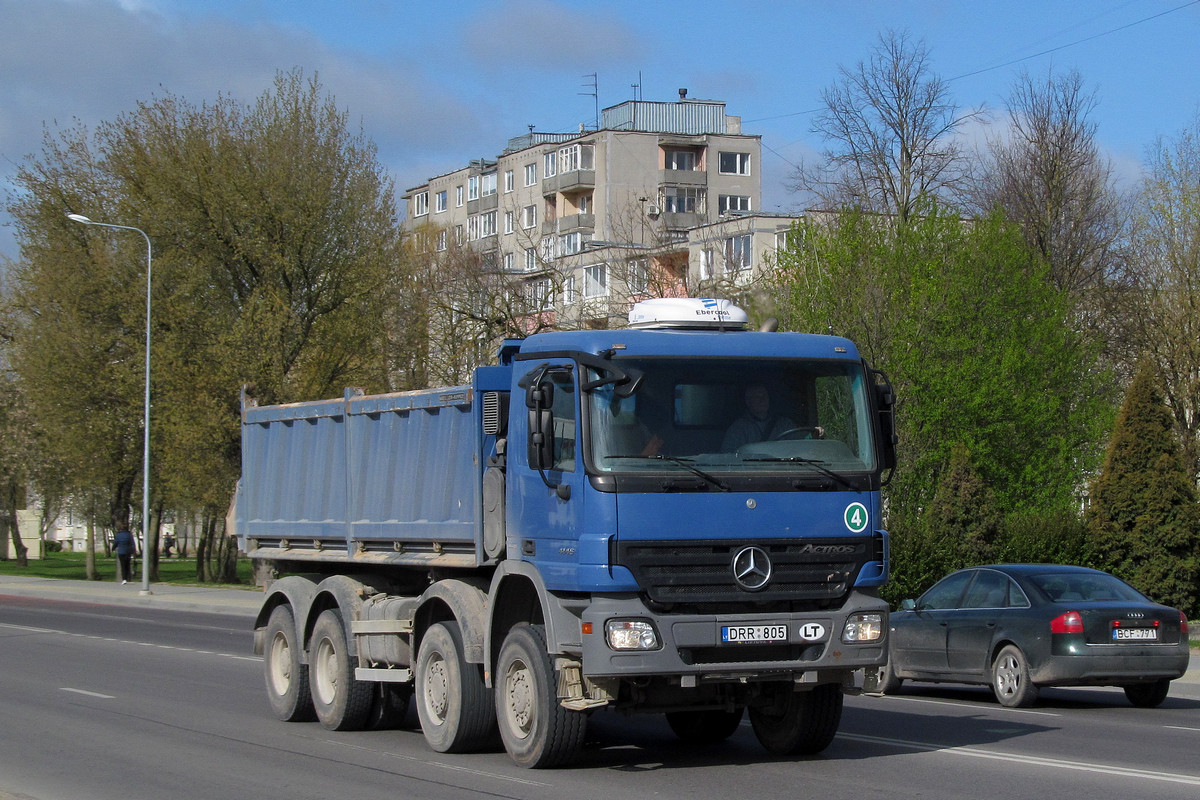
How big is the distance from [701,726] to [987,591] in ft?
16.6

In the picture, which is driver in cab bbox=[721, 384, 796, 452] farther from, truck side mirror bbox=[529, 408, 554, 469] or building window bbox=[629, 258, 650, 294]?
building window bbox=[629, 258, 650, 294]

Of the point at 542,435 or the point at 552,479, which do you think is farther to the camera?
the point at 552,479

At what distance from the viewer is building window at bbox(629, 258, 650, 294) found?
4303 centimetres

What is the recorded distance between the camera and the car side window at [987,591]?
15195 millimetres

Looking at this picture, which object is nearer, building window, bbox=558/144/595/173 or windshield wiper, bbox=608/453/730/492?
windshield wiper, bbox=608/453/730/492

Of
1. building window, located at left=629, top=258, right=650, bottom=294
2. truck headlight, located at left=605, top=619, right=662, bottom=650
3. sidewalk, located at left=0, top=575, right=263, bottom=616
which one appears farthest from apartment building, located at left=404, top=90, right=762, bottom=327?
truck headlight, located at left=605, top=619, right=662, bottom=650

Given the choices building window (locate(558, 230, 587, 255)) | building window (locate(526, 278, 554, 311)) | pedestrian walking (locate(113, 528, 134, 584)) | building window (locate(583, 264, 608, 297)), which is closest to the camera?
building window (locate(526, 278, 554, 311))

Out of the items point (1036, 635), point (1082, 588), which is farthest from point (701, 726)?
point (1082, 588)

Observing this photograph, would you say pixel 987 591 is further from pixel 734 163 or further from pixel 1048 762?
pixel 734 163

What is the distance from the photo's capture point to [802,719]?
1048 centimetres

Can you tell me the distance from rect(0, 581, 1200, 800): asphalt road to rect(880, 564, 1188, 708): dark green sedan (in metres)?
0.35

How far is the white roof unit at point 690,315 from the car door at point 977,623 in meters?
5.89

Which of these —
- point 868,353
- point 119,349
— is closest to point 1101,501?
point 868,353

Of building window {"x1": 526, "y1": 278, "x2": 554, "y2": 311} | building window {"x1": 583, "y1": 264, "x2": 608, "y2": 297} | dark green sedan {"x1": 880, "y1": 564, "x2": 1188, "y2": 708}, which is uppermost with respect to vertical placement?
building window {"x1": 583, "y1": 264, "x2": 608, "y2": 297}
